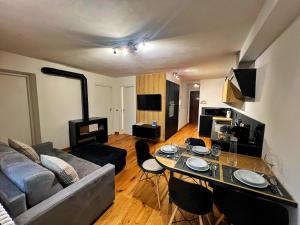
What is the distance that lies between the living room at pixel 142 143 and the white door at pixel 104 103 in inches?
59.9

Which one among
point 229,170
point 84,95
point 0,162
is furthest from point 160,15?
point 84,95

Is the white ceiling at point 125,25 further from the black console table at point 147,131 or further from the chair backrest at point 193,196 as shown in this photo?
the black console table at point 147,131

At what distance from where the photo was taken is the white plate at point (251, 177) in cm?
121

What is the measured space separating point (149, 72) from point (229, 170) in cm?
385

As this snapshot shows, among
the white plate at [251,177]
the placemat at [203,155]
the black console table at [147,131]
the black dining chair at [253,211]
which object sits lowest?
the black console table at [147,131]

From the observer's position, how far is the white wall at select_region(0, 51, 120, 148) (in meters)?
2.90

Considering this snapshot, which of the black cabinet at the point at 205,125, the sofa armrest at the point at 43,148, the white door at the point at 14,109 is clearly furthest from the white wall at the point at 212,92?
the white door at the point at 14,109

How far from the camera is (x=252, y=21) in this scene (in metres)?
1.57

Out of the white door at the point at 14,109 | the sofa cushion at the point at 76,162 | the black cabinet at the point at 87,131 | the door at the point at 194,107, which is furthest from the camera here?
the door at the point at 194,107

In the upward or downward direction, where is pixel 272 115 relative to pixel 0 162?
upward

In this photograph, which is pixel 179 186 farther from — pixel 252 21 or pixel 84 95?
pixel 84 95

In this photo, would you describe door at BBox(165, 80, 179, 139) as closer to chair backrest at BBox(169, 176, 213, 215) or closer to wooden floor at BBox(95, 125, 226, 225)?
wooden floor at BBox(95, 125, 226, 225)

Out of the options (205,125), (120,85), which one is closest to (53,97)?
(120,85)

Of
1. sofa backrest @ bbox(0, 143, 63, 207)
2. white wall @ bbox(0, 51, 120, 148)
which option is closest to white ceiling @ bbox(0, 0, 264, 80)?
white wall @ bbox(0, 51, 120, 148)
